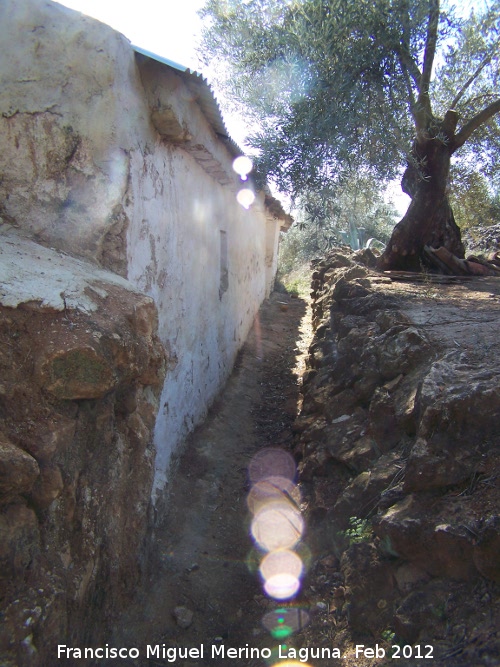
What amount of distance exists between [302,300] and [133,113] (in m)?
11.8

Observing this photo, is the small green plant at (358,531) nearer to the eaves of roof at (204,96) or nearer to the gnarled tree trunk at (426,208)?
the eaves of roof at (204,96)

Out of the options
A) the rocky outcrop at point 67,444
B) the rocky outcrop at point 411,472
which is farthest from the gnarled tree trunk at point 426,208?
the rocky outcrop at point 67,444

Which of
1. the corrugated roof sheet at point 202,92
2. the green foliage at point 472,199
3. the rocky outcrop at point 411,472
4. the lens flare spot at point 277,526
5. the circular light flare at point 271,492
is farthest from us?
the green foliage at point 472,199

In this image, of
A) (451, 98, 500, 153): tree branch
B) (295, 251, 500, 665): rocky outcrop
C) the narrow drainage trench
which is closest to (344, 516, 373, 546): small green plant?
(295, 251, 500, 665): rocky outcrop

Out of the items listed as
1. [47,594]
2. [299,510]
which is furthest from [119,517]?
[299,510]

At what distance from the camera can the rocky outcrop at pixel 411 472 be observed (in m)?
2.28

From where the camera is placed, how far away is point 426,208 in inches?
303

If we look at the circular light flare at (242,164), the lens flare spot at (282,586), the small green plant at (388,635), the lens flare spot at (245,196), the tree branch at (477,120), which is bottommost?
the lens flare spot at (282,586)

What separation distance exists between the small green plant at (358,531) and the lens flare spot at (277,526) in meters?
0.74

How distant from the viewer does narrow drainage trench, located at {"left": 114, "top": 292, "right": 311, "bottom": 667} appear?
296 centimetres

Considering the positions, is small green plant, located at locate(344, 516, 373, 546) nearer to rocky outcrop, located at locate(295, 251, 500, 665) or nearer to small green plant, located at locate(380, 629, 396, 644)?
rocky outcrop, located at locate(295, 251, 500, 665)

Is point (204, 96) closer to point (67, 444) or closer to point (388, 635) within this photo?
point (67, 444)

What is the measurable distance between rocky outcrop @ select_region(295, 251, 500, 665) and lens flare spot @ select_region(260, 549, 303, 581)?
7.1 inches

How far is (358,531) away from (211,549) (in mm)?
1343
